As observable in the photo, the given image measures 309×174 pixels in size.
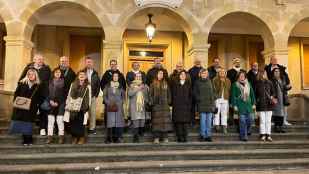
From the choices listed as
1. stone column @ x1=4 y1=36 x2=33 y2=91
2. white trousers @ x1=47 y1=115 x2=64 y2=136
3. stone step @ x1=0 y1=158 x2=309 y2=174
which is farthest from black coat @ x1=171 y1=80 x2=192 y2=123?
stone column @ x1=4 y1=36 x2=33 y2=91

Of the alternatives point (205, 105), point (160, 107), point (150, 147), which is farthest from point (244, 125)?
point (150, 147)

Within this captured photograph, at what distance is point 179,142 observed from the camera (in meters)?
7.33

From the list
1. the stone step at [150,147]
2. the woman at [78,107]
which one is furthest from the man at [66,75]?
the stone step at [150,147]

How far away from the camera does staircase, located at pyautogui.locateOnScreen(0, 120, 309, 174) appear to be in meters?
6.22

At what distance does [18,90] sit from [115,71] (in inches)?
80.8

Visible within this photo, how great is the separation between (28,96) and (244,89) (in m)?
4.65

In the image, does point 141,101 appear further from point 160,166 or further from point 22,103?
point 22,103

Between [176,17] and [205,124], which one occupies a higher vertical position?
[176,17]

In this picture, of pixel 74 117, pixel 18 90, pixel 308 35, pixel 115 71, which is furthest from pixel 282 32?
pixel 18 90

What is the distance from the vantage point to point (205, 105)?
24.2 feet

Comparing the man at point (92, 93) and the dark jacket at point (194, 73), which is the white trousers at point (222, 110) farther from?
the man at point (92, 93)

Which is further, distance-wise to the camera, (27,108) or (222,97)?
(222,97)

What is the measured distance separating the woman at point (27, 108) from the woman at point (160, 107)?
2.34 m

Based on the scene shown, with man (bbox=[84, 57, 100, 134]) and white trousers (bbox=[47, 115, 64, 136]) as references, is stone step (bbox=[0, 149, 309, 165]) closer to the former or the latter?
white trousers (bbox=[47, 115, 64, 136])
